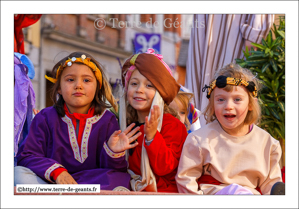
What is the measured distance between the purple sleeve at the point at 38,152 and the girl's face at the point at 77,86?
24 cm

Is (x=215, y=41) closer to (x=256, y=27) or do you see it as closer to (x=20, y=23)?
(x=256, y=27)

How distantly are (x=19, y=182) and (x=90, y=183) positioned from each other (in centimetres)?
44

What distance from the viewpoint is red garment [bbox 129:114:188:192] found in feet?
8.31

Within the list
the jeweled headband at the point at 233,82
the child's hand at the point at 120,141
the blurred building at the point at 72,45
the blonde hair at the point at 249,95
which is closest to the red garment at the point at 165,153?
the child's hand at the point at 120,141

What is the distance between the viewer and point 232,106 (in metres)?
2.53

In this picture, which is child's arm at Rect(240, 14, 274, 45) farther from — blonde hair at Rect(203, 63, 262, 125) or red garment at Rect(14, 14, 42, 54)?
red garment at Rect(14, 14, 42, 54)

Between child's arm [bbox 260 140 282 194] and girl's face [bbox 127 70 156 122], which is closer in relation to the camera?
child's arm [bbox 260 140 282 194]

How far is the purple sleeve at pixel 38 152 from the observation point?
2.56 metres

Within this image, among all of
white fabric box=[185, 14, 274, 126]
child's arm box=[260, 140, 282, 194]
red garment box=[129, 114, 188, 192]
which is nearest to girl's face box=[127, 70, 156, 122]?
red garment box=[129, 114, 188, 192]

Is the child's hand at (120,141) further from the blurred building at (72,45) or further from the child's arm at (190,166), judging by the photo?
the blurred building at (72,45)

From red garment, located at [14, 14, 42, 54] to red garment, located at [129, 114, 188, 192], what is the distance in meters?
1.47

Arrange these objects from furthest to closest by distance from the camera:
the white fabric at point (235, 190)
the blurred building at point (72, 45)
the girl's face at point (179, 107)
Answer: the blurred building at point (72, 45) < the girl's face at point (179, 107) < the white fabric at point (235, 190)

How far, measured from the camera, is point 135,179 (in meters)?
2.71

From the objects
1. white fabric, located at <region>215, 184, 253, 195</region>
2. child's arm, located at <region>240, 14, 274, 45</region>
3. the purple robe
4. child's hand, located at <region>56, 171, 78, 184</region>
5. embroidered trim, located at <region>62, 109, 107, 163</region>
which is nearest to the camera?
white fabric, located at <region>215, 184, 253, 195</region>
